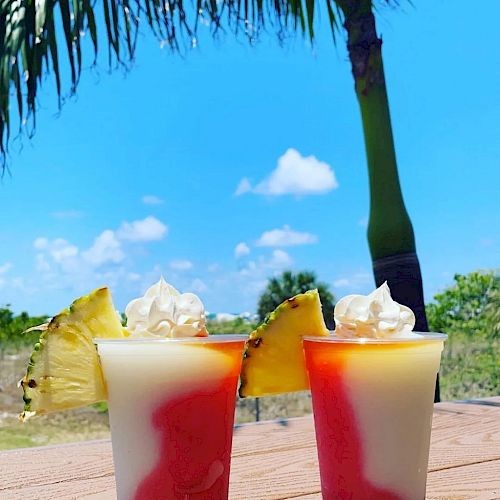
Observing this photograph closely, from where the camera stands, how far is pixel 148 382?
0.93 meters

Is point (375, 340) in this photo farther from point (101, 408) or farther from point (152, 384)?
point (101, 408)

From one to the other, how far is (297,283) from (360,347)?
7.16 m

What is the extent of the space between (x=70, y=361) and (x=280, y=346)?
31 cm

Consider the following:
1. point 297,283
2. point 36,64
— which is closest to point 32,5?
point 36,64

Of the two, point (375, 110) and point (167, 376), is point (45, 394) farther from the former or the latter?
point (375, 110)

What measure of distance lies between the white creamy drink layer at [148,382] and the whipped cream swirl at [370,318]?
7.7 inches

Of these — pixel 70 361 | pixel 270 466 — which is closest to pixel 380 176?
pixel 270 466

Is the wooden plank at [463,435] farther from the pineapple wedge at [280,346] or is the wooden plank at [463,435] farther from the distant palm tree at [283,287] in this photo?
the distant palm tree at [283,287]

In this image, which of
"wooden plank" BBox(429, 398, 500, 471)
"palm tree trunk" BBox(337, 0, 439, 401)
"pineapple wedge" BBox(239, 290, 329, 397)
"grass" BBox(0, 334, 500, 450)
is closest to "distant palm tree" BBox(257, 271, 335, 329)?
"grass" BBox(0, 334, 500, 450)

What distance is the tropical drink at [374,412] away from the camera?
943 millimetres

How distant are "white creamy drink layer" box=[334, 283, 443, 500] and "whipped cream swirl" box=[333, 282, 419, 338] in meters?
0.03

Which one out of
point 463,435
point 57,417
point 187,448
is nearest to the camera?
point 187,448

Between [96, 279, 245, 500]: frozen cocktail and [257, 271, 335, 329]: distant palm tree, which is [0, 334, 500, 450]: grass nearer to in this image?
[257, 271, 335, 329]: distant palm tree

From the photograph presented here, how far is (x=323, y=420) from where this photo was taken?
98cm
